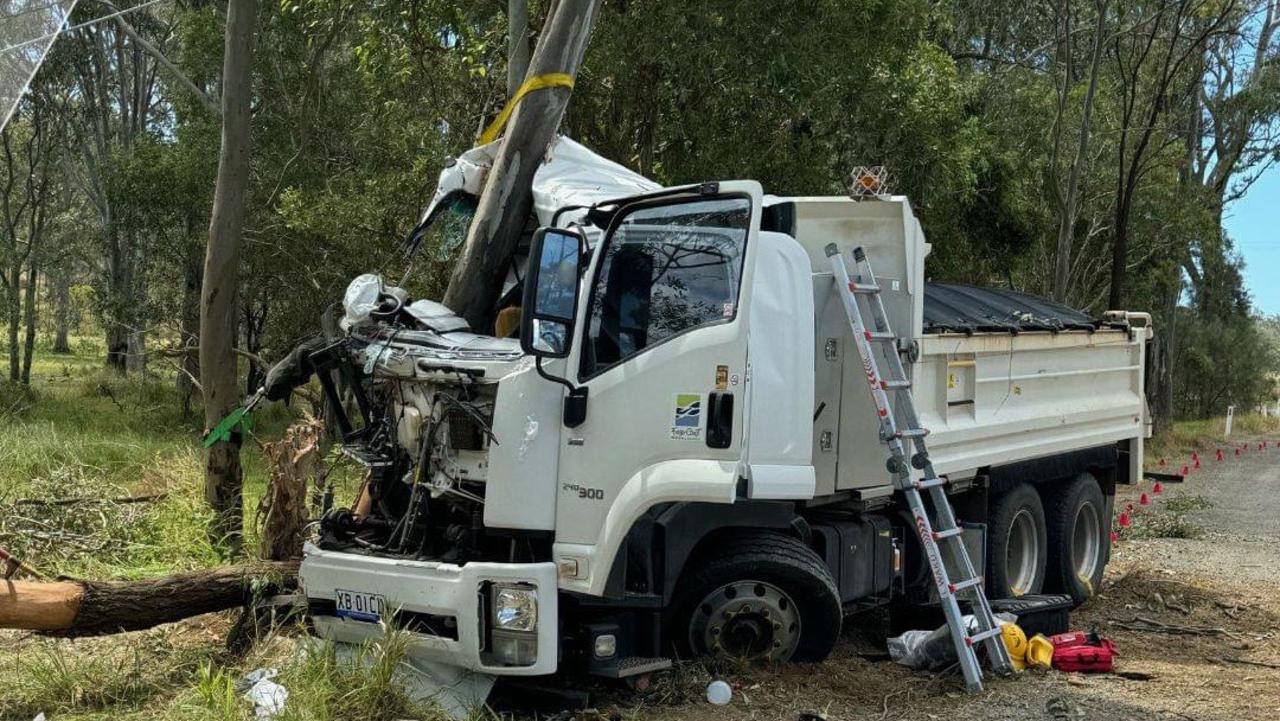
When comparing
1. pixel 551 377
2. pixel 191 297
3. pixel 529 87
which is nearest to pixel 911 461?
pixel 551 377

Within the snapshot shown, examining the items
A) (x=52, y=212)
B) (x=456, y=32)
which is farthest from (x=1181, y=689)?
(x=52, y=212)

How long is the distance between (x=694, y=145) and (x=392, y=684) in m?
9.41

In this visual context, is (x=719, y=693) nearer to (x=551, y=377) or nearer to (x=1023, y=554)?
(x=551, y=377)

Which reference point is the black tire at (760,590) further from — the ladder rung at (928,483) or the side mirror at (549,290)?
the side mirror at (549,290)

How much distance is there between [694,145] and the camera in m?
14.0

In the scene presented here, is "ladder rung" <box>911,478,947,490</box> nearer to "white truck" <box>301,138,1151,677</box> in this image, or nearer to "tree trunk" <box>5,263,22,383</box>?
"white truck" <box>301,138,1151,677</box>

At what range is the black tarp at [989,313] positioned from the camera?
25.5ft

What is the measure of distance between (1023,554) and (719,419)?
443 cm

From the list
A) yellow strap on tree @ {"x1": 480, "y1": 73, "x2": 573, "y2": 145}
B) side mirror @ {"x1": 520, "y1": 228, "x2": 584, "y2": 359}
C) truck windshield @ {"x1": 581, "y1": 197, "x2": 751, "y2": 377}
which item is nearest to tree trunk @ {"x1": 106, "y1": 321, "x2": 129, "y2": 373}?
yellow strap on tree @ {"x1": 480, "y1": 73, "x2": 573, "y2": 145}

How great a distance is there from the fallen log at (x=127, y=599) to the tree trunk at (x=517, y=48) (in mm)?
4383

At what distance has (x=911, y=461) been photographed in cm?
667

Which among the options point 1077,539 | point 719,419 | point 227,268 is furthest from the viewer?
point 1077,539

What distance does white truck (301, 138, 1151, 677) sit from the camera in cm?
559

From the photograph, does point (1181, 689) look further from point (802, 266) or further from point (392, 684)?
point (392, 684)
